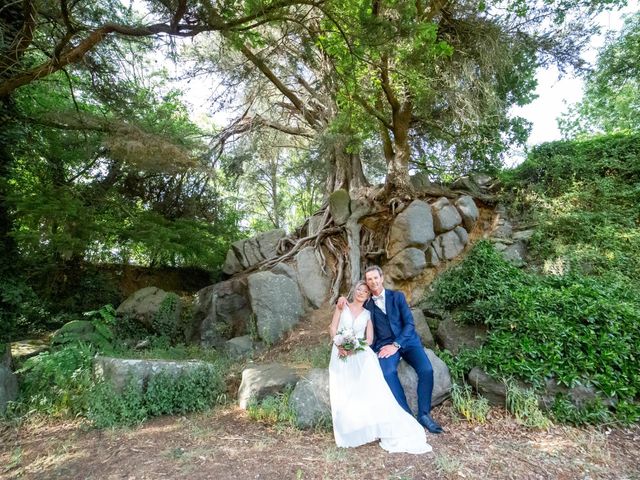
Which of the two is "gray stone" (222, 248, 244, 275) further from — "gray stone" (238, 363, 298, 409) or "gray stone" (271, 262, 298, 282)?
"gray stone" (238, 363, 298, 409)

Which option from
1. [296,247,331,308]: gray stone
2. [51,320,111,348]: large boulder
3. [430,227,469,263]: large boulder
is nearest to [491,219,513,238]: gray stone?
[430,227,469,263]: large boulder

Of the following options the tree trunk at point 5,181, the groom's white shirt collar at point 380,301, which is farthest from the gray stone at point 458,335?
the tree trunk at point 5,181

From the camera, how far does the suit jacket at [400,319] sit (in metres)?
3.65

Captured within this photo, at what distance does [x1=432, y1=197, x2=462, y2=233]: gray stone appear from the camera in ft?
23.5

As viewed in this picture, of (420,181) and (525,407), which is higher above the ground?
(420,181)

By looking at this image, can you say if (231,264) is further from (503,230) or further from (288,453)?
(288,453)

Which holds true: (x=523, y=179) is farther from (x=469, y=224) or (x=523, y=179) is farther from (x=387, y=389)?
(x=387, y=389)

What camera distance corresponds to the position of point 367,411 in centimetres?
317

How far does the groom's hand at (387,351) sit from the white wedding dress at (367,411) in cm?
10

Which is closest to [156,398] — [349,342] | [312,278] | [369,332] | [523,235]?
[349,342]

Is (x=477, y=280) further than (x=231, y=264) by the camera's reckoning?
No

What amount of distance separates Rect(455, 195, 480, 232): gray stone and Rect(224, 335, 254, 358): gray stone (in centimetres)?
496

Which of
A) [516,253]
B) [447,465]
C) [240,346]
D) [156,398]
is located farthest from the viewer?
[516,253]

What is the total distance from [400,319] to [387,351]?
0.38 m
